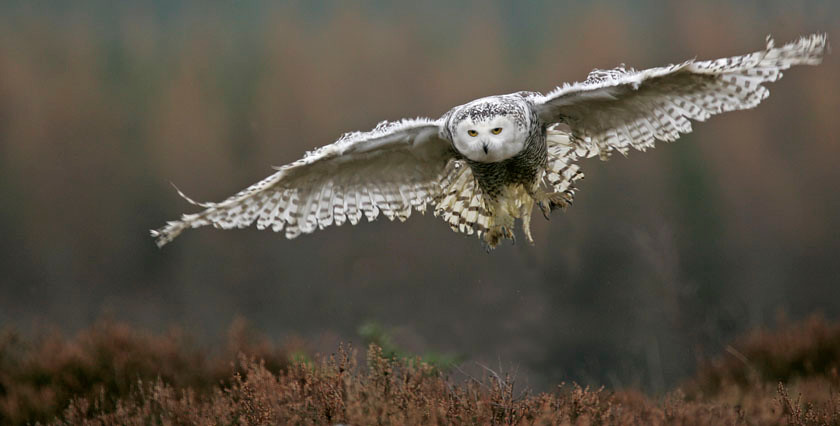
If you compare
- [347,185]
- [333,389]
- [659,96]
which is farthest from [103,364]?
[659,96]

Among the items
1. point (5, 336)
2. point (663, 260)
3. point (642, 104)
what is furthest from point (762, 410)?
point (5, 336)

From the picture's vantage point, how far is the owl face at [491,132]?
396cm

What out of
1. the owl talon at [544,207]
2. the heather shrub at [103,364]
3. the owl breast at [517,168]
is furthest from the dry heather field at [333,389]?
the owl breast at [517,168]

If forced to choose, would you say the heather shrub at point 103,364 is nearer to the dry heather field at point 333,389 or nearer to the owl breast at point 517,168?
the dry heather field at point 333,389

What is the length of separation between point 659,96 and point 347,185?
2.07m

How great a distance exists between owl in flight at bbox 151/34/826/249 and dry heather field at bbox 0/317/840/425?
3.28ft

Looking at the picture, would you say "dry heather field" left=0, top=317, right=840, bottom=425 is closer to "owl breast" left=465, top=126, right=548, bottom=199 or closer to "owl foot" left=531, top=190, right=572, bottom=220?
"owl foot" left=531, top=190, right=572, bottom=220

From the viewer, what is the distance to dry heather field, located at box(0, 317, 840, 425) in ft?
11.9

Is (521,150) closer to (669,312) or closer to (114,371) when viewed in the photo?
(114,371)

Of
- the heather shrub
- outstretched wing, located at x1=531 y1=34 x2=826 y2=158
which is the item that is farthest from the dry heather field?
outstretched wing, located at x1=531 y1=34 x2=826 y2=158

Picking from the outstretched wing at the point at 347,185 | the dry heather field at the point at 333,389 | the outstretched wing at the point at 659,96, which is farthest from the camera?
the outstretched wing at the point at 347,185

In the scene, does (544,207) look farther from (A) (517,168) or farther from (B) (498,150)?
(B) (498,150)

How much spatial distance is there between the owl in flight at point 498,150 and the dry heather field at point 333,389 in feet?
3.28

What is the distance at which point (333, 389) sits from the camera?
3.73 meters
